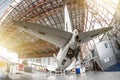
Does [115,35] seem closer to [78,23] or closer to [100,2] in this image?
[100,2]

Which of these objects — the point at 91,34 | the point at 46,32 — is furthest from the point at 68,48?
the point at 46,32

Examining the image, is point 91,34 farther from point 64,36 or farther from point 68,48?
point 68,48

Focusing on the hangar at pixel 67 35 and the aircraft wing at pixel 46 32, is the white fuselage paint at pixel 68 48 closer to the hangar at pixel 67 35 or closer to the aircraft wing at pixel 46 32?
the hangar at pixel 67 35

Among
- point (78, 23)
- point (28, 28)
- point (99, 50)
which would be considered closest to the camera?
point (28, 28)

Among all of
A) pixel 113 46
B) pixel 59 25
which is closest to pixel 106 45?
pixel 113 46

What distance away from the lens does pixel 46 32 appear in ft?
32.6

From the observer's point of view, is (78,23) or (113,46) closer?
(113,46)

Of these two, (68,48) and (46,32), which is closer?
(46,32)

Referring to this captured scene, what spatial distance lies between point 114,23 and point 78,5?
12.9 metres

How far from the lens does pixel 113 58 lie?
24.0m

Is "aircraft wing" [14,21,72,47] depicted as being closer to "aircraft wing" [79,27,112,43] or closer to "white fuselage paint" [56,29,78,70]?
"white fuselage paint" [56,29,78,70]

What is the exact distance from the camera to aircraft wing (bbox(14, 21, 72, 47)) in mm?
8914

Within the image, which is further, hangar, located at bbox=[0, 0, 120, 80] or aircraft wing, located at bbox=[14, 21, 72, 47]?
hangar, located at bbox=[0, 0, 120, 80]

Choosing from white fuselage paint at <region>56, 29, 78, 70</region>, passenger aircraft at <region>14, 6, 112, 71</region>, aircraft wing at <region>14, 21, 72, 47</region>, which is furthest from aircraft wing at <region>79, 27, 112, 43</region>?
aircraft wing at <region>14, 21, 72, 47</region>
